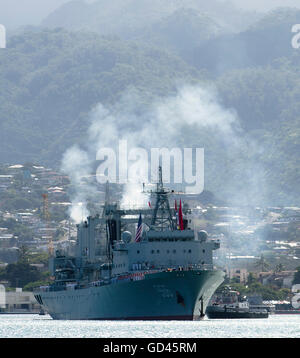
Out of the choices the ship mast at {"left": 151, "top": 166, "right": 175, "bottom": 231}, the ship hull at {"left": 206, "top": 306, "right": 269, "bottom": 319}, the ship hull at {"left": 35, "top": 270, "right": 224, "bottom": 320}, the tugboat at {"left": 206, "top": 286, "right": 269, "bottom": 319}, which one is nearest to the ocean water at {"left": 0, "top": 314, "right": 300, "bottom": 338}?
the ship hull at {"left": 35, "top": 270, "right": 224, "bottom": 320}

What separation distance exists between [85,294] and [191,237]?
58.5 ft

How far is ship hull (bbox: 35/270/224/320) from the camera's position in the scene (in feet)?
487

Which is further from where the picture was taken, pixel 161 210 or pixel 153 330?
pixel 161 210

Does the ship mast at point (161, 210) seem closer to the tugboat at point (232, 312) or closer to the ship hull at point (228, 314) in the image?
the ship hull at point (228, 314)

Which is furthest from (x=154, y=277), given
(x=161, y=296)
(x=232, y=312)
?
(x=232, y=312)

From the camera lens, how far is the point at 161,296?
14950 cm

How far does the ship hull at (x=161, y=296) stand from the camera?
14839 cm

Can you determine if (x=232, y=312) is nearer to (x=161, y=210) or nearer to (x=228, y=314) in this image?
(x=228, y=314)

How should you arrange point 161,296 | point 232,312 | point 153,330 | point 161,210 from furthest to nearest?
point 232,312 → point 161,210 → point 161,296 → point 153,330

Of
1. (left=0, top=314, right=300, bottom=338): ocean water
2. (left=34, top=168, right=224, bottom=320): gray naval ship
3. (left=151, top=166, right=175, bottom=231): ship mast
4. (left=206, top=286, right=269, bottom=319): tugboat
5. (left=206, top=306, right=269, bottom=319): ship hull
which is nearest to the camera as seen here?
(left=0, top=314, right=300, bottom=338): ocean water

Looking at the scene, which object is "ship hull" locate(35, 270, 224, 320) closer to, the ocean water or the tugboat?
the ocean water
